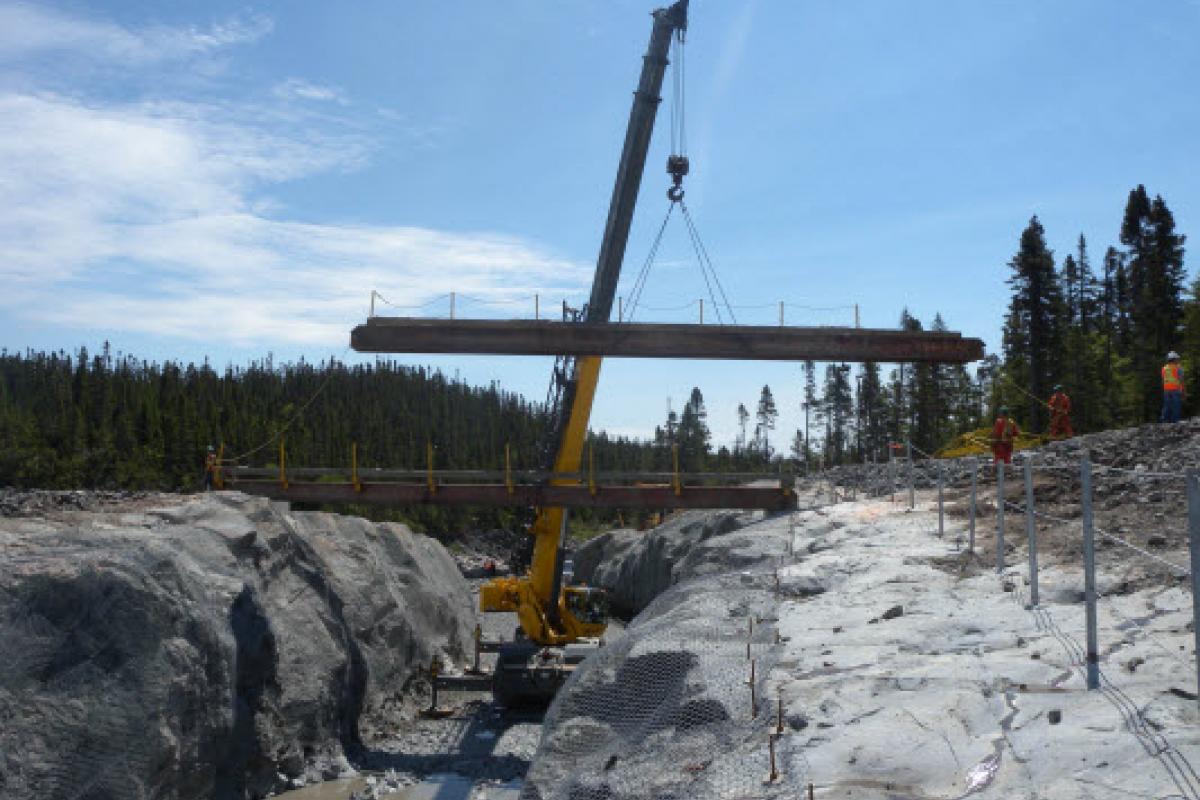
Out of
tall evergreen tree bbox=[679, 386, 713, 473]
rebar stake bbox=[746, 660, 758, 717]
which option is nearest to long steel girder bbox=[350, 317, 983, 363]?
rebar stake bbox=[746, 660, 758, 717]

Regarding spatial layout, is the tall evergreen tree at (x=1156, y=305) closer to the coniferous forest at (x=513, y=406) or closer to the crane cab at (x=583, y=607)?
the coniferous forest at (x=513, y=406)

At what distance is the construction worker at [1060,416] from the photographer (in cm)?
2472

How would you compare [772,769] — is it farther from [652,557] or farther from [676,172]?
[652,557]

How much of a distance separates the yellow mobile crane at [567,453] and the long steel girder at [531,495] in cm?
62

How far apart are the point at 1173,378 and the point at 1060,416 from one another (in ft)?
16.3

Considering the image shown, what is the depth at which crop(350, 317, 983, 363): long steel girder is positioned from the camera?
63.9 feet

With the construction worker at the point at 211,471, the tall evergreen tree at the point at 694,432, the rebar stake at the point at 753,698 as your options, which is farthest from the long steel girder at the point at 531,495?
the tall evergreen tree at the point at 694,432

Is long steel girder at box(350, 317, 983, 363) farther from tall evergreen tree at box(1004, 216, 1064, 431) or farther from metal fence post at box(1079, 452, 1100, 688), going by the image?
tall evergreen tree at box(1004, 216, 1064, 431)

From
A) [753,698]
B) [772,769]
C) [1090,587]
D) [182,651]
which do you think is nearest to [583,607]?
[182,651]

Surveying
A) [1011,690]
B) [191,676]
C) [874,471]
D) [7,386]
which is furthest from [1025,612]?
[7,386]

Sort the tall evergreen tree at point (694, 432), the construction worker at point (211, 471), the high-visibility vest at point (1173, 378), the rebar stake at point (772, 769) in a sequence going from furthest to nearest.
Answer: the tall evergreen tree at point (694, 432)
the construction worker at point (211, 471)
the high-visibility vest at point (1173, 378)
the rebar stake at point (772, 769)

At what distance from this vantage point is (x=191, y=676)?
14812 mm

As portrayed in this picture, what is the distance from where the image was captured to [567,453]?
22484mm

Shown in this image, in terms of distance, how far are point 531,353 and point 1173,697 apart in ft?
47.5
